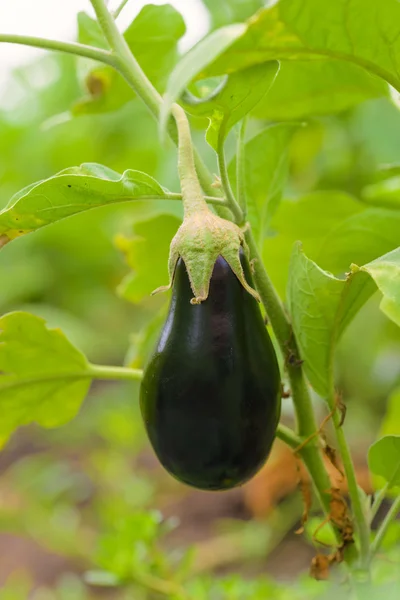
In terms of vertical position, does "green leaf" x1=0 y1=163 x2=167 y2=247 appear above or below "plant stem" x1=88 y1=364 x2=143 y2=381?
above

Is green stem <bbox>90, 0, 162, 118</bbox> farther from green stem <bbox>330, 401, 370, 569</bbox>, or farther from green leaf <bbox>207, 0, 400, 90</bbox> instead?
green stem <bbox>330, 401, 370, 569</bbox>

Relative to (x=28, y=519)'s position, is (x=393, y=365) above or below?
below

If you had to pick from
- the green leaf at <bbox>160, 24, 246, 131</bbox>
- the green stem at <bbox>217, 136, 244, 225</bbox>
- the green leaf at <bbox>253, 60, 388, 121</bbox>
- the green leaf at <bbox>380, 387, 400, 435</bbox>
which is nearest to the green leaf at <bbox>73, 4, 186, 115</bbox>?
the green leaf at <bbox>253, 60, 388, 121</bbox>

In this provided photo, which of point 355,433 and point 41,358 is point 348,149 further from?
point 41,358

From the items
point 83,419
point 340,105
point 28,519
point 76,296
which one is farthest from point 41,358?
point 76,296

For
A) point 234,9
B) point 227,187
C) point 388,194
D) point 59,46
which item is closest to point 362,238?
point 388,194

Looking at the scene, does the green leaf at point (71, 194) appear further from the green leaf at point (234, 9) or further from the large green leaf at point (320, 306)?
the green leaf at point (234, 9)

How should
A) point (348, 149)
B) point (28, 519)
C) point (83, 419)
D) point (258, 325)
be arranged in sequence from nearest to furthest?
1. point (258, 325)
2. point (28, 519)
3. point (348, 149)
4. point (83, 419)
